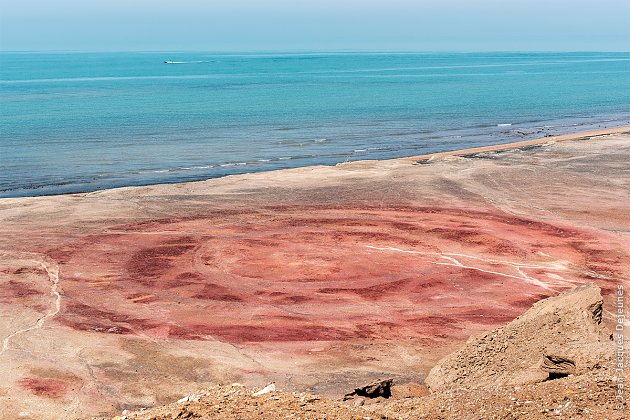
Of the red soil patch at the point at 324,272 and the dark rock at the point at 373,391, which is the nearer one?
the dark rock at the point at 373,391

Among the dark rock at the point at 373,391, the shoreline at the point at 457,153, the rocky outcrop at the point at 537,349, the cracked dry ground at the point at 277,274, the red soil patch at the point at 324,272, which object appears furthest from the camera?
the shoreline at the point at 457,153

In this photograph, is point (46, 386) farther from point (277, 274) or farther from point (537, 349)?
point (537, 349)

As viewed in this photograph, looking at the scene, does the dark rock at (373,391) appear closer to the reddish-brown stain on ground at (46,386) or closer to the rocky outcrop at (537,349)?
the rocky outcrop at (537,349)

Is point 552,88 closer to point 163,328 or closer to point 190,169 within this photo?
point 190,169

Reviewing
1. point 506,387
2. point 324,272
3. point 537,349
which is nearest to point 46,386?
point 506,387

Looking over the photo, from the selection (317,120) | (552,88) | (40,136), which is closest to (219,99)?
(317,120)

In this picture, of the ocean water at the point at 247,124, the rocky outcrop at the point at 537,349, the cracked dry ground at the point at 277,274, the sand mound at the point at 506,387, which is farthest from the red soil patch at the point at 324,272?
the ocean water at the point at 247,124

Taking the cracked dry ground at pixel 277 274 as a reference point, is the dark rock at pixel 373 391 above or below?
above
